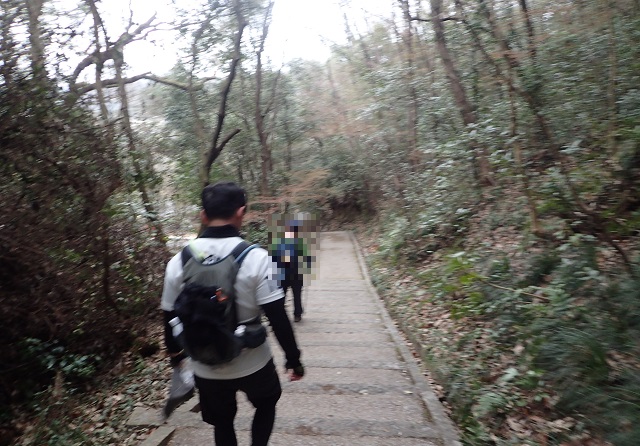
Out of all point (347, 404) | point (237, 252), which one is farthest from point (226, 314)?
point (347, 404)

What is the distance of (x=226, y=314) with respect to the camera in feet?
7.77

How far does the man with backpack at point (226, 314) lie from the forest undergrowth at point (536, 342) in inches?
81.6

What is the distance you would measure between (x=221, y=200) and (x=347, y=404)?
9.10 ft

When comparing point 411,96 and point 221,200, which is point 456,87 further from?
point 221,200

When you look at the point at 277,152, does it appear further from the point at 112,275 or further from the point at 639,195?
the point at 639,195

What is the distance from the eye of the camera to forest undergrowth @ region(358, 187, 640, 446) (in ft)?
11.0

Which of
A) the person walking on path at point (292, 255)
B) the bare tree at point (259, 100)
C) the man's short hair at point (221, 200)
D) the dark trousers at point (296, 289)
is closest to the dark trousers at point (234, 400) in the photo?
the man's short hair at point (221, 200)

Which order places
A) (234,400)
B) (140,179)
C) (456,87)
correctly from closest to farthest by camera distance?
1. (234,400)
2. (140,179)
3. (456,87)

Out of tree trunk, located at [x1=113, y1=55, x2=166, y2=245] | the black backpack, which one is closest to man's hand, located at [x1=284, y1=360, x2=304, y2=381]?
the black backpack

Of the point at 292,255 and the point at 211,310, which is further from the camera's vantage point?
the point at 292,255

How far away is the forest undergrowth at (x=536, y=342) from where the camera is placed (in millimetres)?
3361

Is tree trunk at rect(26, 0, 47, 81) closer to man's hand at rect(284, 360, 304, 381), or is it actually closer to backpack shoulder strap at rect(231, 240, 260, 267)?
backpack shoulder strap at rect(231, 240, 260, 267)

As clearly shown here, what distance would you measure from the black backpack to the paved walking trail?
5.66 feet

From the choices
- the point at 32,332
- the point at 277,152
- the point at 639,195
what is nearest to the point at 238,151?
the point at 277,152
